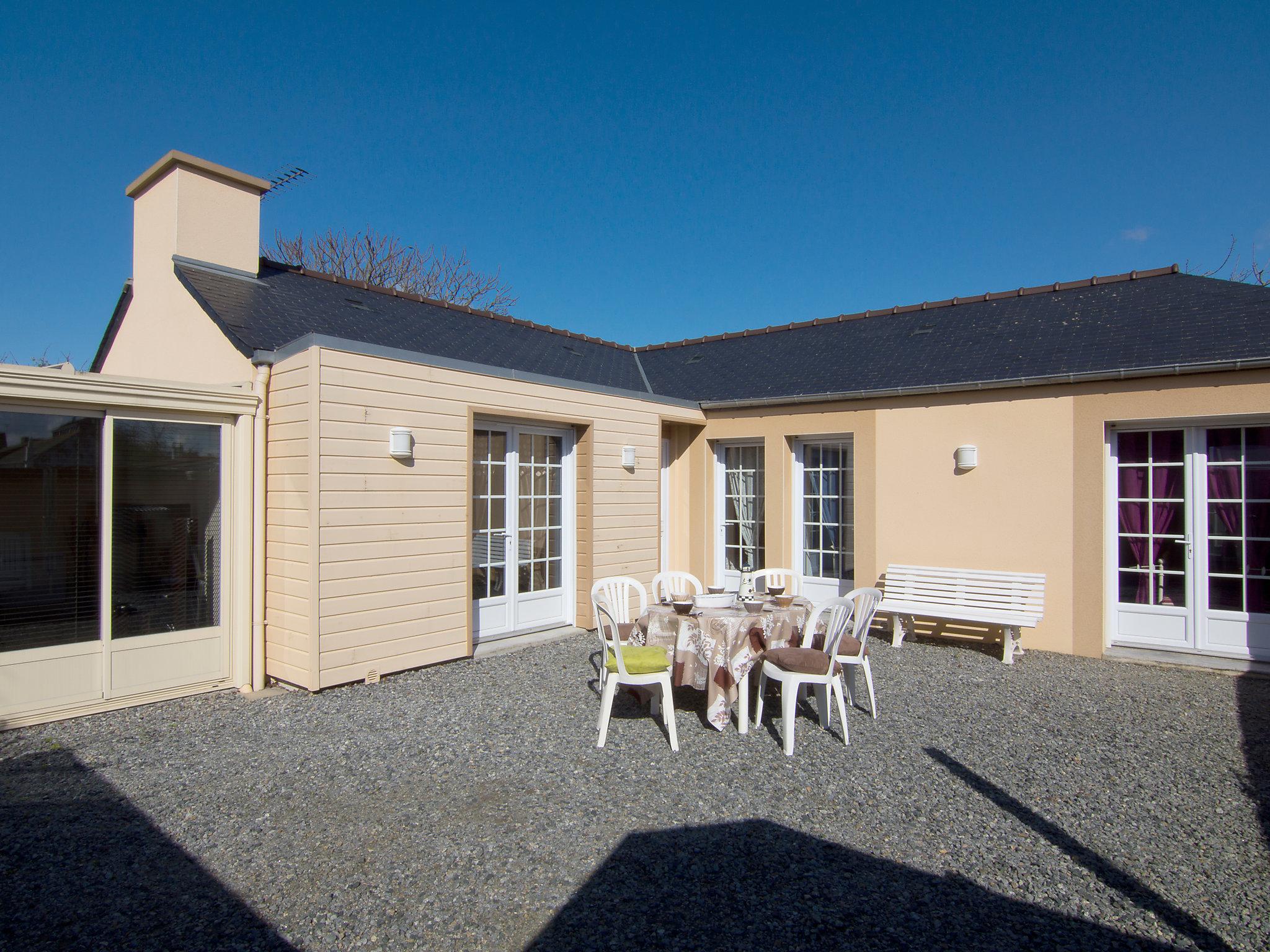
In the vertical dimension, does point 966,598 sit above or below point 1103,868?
above

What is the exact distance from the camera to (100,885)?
272 centimetres

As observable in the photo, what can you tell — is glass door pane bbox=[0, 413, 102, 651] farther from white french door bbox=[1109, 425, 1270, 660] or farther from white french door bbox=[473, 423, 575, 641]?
white french door bbox=[1109, 425, 1270, 660]

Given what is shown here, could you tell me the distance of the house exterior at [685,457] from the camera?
17.6 ft

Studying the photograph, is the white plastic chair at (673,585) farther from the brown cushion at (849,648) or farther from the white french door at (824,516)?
the white french door at (824,516)

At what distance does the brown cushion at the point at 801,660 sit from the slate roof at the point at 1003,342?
3940 mm

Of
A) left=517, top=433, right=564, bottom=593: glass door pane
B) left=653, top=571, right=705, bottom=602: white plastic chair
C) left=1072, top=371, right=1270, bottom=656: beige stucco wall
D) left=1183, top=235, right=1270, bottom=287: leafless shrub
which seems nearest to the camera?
left=653, top=571, right=705, bottom=602: white plastic chair

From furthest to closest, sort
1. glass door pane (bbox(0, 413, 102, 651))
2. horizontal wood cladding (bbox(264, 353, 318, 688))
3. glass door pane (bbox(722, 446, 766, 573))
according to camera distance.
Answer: glass door pane (bbox(722, 446, 766, 573))
horizontal wood cladding (bbox(264, 353, 318, 688))
glass door pane (bbox(0, 413, 102, 651))

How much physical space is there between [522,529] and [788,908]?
4.79m

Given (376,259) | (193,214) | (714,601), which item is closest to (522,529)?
(714,601)

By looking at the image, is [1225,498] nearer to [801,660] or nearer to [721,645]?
[801,660]

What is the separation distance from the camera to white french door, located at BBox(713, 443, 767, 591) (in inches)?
344

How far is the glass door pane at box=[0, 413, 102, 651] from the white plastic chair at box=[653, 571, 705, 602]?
3975 millimetres

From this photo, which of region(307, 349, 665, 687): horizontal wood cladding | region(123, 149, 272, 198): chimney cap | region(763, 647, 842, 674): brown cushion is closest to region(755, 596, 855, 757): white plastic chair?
region(763, 647, 842, 674): brown cushion

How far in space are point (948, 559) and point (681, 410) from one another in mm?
3461
